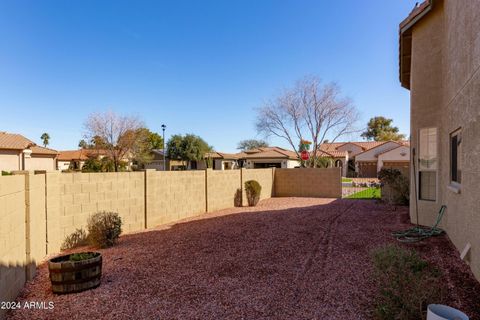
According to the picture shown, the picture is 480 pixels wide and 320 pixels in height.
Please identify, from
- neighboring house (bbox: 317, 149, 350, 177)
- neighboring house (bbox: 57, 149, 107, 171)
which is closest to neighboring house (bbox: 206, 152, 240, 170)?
neighboring house (bbox: 317, 149, 350, 177)

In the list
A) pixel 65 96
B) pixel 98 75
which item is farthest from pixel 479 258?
pixel 65 96

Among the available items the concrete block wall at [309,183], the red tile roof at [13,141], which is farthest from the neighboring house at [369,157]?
the red tile roof at [13,141]

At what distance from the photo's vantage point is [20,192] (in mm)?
4898

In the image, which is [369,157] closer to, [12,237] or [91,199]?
[91,199]

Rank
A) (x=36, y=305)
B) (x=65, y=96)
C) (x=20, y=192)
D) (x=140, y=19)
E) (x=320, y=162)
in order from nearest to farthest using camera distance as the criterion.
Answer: (x=36, y=305) → (x=20, y=192) → (x=140, y=19) → (x=65, y=96) → (x=320, y=162)

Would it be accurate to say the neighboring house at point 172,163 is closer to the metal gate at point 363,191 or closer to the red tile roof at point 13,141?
the red tile roof at point 13,141

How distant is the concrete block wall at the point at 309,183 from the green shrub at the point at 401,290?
573 inches

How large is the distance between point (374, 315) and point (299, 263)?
235 centimetres

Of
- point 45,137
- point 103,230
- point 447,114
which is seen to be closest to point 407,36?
point 447,114

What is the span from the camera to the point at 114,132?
34.3 m

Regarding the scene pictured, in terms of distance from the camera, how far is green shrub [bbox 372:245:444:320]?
330 cm

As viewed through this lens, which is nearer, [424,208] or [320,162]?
[424,208]

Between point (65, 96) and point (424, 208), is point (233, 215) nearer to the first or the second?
point (424, 208)

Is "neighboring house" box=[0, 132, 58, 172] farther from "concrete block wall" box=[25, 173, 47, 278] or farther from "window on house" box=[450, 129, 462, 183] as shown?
"window on house" box=[450, 129, 462, 183]
